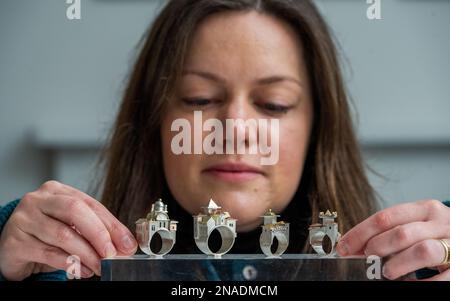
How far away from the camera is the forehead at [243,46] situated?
64 cm

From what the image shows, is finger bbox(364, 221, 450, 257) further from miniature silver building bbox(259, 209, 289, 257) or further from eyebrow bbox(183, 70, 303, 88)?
eyebrow bbox(183, 70, 303, 88)

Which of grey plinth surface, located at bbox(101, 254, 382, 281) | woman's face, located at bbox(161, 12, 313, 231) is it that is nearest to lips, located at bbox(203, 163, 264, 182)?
woman's face, located at bbox(161, 12, 313, 231)

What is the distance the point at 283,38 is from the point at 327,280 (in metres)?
0.26

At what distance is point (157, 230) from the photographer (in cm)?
53

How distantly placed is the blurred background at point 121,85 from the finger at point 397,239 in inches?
8.6

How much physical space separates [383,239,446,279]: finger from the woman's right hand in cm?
21

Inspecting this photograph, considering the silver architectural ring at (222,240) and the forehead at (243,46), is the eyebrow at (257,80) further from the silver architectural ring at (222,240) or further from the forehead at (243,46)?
the silver architectural ring at (222,240)

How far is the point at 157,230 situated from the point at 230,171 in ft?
0.39

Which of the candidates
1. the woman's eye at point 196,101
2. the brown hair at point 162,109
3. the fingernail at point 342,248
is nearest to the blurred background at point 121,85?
the brown hair at point 162,109

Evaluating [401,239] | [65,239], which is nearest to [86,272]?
[65,239]

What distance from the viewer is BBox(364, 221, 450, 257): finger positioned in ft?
1.73

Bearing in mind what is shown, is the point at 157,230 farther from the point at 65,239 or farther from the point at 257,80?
the point at 257,80
